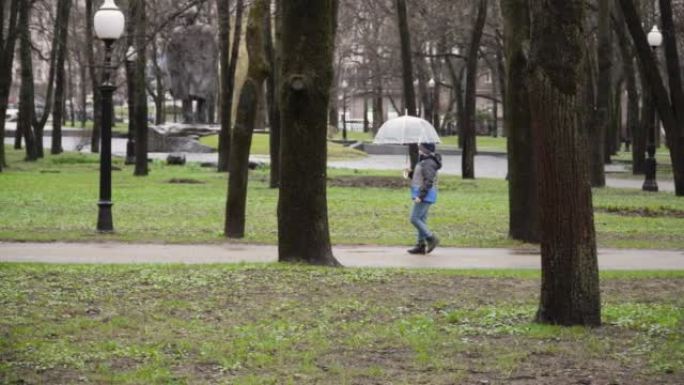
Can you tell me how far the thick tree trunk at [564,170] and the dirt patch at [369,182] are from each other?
22.4 meters

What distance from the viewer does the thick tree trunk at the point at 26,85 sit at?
38.8 m

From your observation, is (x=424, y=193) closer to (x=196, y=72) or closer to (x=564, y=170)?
(x=564, y=170)

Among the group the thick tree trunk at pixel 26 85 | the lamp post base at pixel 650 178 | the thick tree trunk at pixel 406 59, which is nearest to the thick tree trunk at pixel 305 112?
the thick tree trunk at pixel 406 59

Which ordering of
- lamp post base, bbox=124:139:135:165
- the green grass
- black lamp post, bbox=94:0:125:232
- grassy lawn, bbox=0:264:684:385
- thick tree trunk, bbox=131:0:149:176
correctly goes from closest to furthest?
grassy lawn, bbox=0:264:684:385 < black lamp post, bbox=94:0:125:232 < thick tree trunk, bbox=131:0:149:176 < lamp post base, bbox=124:139:135:165 < the green grass

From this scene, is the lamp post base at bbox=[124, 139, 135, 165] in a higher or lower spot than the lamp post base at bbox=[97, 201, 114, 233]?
higher

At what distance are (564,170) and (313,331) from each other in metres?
2.31

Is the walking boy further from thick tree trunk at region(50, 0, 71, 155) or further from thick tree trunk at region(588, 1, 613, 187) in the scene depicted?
thick tree trunk at region(50, 0, 71, 155)

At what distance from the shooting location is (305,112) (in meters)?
13.1

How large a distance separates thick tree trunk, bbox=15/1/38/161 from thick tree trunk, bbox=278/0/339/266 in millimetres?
27179

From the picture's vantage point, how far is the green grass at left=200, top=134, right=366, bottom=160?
50.5m

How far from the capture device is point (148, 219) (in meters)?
21.4

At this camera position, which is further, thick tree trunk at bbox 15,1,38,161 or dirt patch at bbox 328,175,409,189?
thick tree trunk at bbox 15,1,38,161

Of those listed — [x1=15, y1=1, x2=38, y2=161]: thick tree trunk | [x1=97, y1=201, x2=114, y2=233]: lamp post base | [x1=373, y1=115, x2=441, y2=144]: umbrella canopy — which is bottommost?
[x1=97, y1=201, x2=114, y2=233]: lamp post base

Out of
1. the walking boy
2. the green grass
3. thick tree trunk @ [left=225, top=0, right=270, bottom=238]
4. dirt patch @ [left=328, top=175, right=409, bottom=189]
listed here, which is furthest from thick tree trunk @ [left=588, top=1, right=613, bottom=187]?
the green grass
